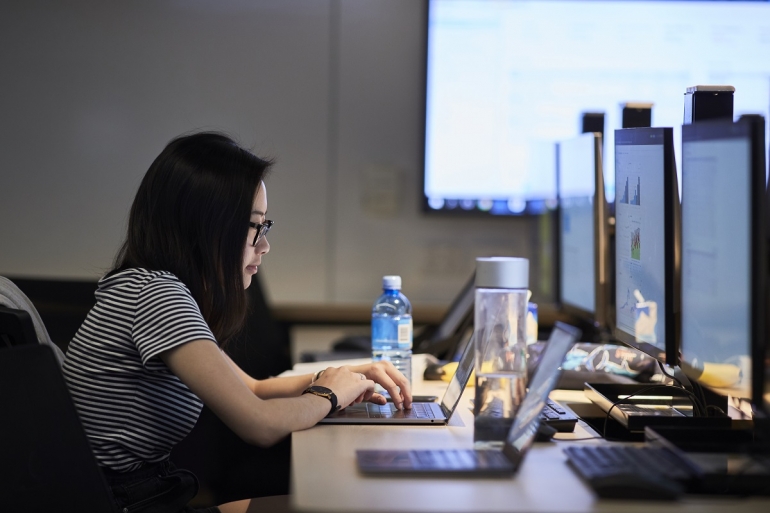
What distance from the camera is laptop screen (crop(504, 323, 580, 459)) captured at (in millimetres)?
1138

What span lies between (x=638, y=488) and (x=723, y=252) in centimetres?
37

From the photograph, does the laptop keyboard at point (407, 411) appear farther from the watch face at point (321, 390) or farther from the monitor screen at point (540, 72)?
the monitor screen at point (540, 72)

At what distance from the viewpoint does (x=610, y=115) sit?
3479 mm

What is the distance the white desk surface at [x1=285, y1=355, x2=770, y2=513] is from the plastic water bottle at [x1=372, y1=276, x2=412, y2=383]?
1.92 feet

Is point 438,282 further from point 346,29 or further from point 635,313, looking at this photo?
point 635,313

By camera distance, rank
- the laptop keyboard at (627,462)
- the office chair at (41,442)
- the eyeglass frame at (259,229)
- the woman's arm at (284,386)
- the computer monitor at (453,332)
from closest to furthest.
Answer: the laptop keyboard at (627,462) < the office chair at (41,442) < the eyeglass frame at (259,229) < the woman's arm at (284,386) < the computer monitor at (453,332)

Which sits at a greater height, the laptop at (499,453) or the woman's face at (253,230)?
the woman's face at (253,230)

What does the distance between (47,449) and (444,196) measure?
2.48 metres

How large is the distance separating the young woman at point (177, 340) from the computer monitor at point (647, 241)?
467mm

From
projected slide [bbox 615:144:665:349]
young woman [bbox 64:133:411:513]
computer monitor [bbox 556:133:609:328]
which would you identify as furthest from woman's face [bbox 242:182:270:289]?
computer monitor [bbox 556:133:609:328]

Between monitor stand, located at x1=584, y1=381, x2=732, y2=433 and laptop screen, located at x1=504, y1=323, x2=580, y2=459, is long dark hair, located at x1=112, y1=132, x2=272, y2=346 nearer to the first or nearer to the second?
laptop screen, located at x1=504, y1=323, x2=580, y2=459

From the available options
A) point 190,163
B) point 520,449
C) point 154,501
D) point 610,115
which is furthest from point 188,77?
point 520,449

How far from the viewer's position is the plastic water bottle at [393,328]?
74.2 inches

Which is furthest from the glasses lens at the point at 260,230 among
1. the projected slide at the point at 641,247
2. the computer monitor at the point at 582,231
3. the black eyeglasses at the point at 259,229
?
the computer monitor at the point at 582,231
